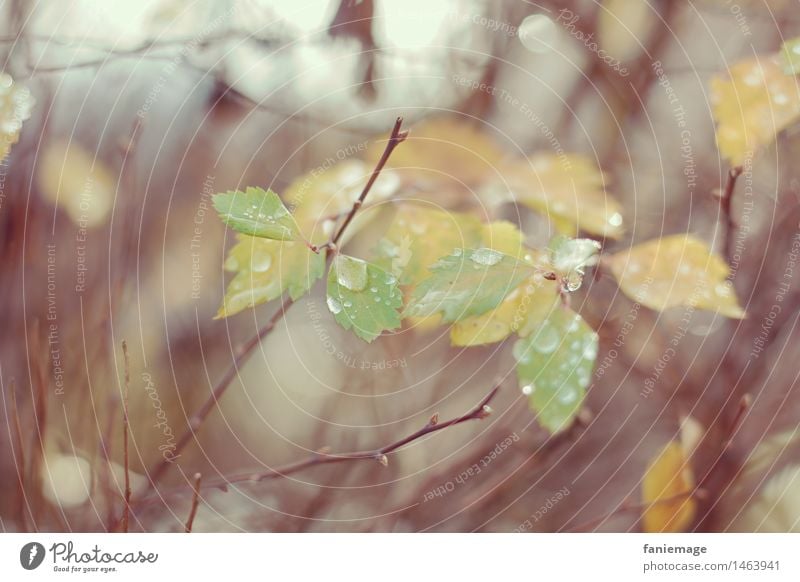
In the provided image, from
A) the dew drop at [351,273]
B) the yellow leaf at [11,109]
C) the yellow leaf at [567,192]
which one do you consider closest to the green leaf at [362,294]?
the dew drop at [351,273]

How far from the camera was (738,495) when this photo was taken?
40 cm

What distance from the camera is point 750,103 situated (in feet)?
1.30

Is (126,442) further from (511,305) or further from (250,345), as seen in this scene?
(511,305)

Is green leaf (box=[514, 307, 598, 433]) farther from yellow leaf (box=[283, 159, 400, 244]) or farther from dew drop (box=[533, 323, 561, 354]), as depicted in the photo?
yellow leaf (box=[283, 159, 400, 244])

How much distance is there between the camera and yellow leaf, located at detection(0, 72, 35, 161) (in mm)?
379

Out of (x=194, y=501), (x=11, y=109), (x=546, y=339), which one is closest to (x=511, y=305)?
(x=546, y=339)

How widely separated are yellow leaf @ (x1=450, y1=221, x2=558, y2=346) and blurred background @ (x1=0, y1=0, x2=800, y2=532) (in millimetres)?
12

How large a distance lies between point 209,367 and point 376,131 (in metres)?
0.19

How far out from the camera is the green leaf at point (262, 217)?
0.38 meters

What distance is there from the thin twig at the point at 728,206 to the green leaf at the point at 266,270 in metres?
0.27

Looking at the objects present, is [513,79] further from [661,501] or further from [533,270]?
[661,501]

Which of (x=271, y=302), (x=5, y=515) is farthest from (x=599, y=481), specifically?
(x=5, y=515)

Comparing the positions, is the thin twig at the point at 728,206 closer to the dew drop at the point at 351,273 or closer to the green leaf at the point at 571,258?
the green leaf at the point at 571,258
